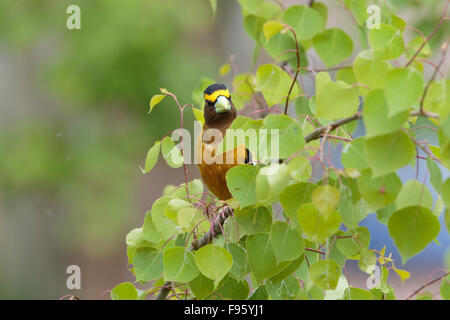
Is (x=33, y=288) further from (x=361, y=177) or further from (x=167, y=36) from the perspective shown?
(x=361, y=177)

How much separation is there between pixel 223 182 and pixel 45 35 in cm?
373

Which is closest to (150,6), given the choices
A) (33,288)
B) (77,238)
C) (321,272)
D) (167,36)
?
(167,36)

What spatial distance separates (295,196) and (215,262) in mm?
253

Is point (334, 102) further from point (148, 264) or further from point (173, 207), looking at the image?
point (148, 264)

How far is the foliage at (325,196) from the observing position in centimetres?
94

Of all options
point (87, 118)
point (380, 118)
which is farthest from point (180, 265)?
point (87, 118)

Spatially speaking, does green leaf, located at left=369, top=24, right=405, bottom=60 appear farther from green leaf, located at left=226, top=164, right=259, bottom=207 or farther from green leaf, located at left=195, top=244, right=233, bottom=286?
green leaf, located at left=195, top=244, right=233, bottom=286

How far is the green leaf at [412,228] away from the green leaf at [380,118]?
0.51 feet

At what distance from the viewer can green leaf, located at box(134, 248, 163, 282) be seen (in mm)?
1355

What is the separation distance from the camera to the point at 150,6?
4.55m

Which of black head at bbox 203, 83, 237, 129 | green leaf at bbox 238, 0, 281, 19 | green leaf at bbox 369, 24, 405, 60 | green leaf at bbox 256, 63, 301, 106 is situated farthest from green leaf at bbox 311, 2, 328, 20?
green leaf at bbox 369, 24, 405, 60

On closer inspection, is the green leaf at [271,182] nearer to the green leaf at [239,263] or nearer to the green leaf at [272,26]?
the green leaf at [239,263]

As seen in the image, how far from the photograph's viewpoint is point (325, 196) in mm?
961

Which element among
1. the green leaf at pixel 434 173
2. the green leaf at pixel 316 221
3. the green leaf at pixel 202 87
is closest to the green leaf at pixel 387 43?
the green leaf at pixel 434 173
